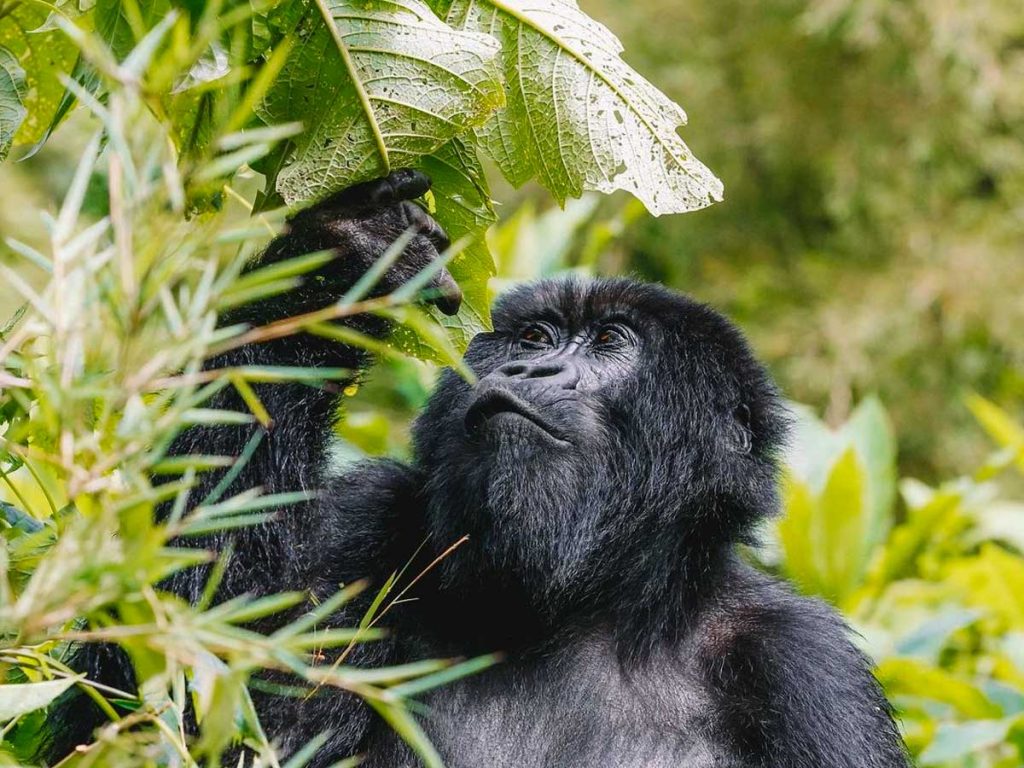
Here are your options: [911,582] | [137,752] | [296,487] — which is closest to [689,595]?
[296,487]

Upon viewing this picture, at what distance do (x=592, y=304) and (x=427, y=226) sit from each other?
744 millimetres

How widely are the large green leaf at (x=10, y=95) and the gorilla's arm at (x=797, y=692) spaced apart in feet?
5.06

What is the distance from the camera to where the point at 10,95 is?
1.72 meters

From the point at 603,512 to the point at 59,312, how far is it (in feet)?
5.12

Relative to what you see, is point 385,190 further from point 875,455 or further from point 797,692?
point 875,455

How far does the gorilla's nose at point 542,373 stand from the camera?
2.41 m

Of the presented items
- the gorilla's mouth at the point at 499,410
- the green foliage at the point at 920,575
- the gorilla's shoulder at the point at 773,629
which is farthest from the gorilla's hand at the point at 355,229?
the green foliage at the point at 920,575

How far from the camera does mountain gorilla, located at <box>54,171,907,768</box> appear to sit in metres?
2.11

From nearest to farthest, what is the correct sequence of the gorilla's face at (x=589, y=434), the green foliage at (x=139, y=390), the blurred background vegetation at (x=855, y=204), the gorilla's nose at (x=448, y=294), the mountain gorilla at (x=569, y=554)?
the green foliage at (x=139, y=390) < the gorilla's nose at (x=448, y=294) < the mountain gorilla at (x=569, y=554) < the gorilla's face at (x=589, y=434) < the blurred background vegetation at (x=855, y=204)

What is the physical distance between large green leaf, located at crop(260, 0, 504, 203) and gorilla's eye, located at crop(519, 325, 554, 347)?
2.78ft

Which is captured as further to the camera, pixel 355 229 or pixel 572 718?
pixel 572 718

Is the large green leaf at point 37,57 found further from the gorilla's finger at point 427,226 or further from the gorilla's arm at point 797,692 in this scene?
the gorilla's arm at point 797,692

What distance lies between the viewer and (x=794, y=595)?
264 cm

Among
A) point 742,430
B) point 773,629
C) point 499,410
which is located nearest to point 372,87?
point 499,410
